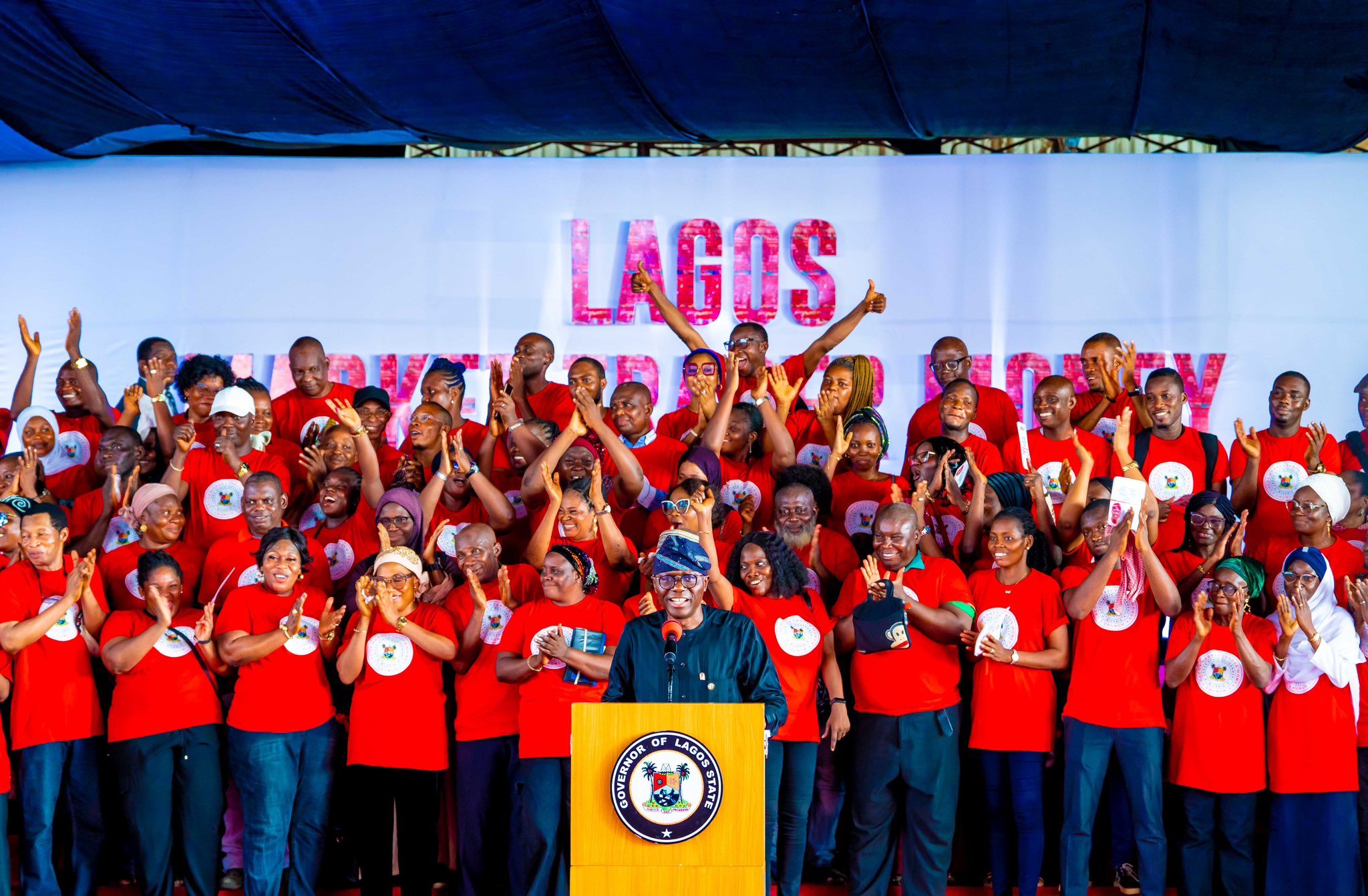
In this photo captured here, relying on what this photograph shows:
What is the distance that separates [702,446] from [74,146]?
4.39 meters

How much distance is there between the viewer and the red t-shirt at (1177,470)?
6.50m

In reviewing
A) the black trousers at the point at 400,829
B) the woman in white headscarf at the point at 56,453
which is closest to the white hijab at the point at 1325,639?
the black trousers at the point at 400,829

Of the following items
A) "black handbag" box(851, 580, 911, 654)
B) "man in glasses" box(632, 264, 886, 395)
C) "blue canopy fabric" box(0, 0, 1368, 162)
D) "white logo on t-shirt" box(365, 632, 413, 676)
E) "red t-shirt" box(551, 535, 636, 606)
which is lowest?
"white logo on t-shirt" box(365, 632, 413, 676)

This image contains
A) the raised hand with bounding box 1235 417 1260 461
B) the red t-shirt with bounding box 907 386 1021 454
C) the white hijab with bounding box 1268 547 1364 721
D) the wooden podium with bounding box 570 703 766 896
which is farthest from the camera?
the red t-shirt with bounding box 907 386 1021 454

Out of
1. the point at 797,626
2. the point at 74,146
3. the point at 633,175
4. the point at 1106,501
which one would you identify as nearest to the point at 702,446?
the point at 797,626

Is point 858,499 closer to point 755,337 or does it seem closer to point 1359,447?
point 755,337

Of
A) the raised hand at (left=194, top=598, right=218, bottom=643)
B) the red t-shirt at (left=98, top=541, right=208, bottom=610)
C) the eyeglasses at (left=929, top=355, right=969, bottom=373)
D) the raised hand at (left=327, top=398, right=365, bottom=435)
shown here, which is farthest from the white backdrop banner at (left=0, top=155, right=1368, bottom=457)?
the raised hand at (left=194, top=598, right=218, bottom=643)

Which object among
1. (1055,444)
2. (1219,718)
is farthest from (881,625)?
(1055,444)

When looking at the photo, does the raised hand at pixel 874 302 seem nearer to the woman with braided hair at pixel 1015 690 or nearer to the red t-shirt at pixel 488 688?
the woman with braided hair at pixel 1015 690

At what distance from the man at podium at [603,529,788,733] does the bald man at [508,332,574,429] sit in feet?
9.13

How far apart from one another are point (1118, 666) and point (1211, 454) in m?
1.41

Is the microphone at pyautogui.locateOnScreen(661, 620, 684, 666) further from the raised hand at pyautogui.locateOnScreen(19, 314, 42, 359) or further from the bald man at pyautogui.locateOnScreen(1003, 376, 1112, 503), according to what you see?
the raised hand at pyautogui.locateOnScreen(19, 314, 42, 359)

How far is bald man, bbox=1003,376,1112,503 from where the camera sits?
667 cm

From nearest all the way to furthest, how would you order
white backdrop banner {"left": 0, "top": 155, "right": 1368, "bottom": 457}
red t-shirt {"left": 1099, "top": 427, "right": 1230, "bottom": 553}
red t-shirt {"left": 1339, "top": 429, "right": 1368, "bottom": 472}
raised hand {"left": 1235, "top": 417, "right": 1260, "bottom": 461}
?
raised hand {"left": 1235, "top": 417, "right": 1260, "bottom": 461} → red t-shirt {"left": 1099, "top": 427, "right": 1230, "bottom": 553} → red t-shirt {"left": 1339, "top": 429, "right": 1368, "bottom": 472} → white backdrop banner {"left": 0, "top": 155, "right": 1368, "bottom": 457}
